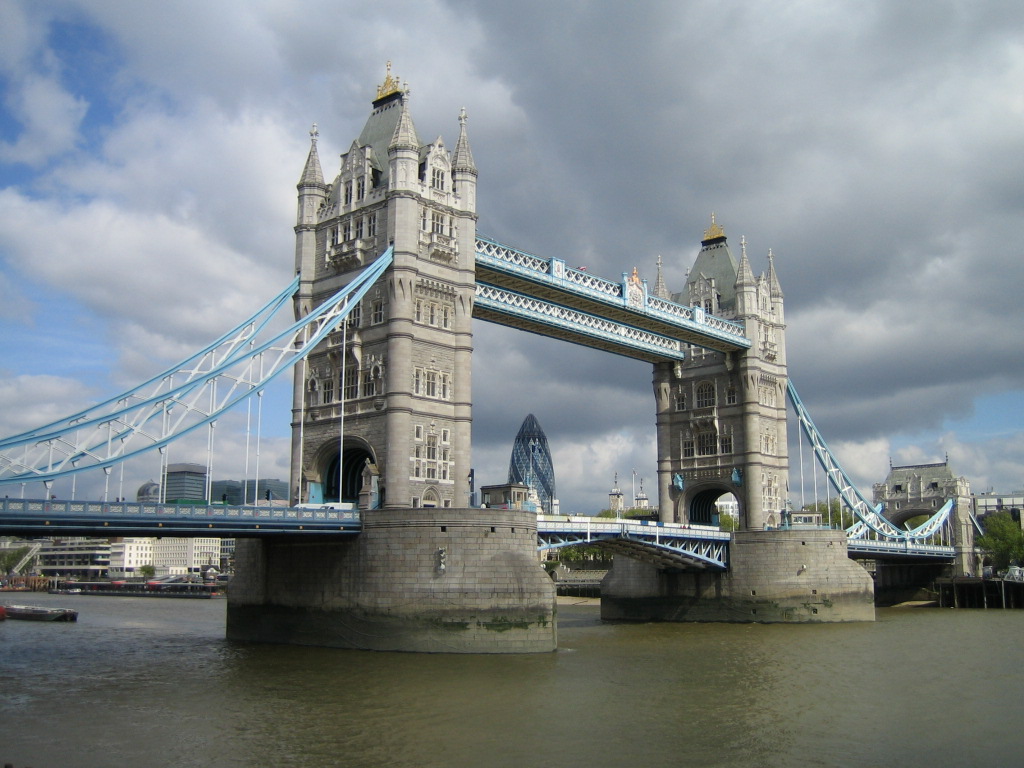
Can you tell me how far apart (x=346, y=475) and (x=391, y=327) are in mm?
9594

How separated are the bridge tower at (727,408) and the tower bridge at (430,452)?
7.9 inches

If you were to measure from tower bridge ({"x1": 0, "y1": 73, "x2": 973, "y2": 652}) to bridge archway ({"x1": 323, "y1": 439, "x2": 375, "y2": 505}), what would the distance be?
159 millimetres

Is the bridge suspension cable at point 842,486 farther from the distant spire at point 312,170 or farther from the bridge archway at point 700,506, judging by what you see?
the distant spire at point 312,170

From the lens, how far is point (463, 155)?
54094mm

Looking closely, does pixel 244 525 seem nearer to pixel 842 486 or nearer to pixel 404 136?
pixel 404 136

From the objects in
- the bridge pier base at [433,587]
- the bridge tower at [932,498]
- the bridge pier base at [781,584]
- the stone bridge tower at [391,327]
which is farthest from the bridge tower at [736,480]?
the bridge tower at [932,498]

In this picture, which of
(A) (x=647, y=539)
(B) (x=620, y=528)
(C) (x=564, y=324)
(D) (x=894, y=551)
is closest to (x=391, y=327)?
(C) (x=564, y=324)

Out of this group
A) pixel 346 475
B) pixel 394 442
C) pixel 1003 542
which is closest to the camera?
pixel 394 442

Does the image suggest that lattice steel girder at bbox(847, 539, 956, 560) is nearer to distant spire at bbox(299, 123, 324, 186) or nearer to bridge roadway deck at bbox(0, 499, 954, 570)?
bridge roadway deck at bbox(0, 499, 954, 570)

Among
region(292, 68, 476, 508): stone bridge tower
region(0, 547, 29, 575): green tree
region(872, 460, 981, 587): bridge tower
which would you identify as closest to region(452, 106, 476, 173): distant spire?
region(292, 68, 476, 508): stone bridge tower

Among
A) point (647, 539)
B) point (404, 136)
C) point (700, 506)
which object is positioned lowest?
point (647, 539)

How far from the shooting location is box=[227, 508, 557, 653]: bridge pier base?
43.1 metres

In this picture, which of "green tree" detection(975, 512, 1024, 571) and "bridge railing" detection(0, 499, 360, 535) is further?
"green tree" detection(975, 512, 1024, 571)

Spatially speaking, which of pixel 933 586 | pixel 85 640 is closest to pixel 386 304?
pixel 85 640
